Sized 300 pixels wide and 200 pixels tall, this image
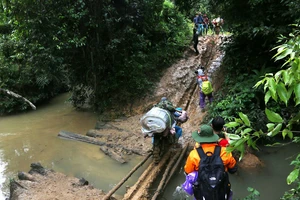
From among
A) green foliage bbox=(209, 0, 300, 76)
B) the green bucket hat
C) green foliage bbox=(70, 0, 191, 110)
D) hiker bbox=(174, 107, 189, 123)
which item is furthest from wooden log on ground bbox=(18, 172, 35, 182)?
green foliage bbox=(209, 0, 300, 76)

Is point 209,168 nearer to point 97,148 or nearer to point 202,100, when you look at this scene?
point 97,148

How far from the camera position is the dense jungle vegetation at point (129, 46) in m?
8.56

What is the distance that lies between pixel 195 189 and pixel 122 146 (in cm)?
559

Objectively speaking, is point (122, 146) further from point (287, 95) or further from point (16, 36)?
point (287, 95)

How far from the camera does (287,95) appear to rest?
1.65 m

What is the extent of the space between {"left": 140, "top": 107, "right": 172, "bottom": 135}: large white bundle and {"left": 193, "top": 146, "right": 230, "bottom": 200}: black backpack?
9.77 ft

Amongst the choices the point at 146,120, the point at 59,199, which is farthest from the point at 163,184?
Result: the point at 59,199

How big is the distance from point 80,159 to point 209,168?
19.4ft

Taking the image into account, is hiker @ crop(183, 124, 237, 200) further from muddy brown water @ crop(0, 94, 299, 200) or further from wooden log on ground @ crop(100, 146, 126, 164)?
wooden log on ground @ crop(100, 146, 126, 164)

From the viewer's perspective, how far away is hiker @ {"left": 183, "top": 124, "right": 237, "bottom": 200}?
3.32 meters

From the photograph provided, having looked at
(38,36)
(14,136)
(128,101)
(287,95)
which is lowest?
(14,136)

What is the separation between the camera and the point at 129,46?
12586 millimetres

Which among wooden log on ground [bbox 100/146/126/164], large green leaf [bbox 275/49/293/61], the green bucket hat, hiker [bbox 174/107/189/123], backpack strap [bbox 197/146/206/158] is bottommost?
wooden log on ground [bbox 100/146/126/164]

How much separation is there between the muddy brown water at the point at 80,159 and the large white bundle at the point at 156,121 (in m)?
1.29
